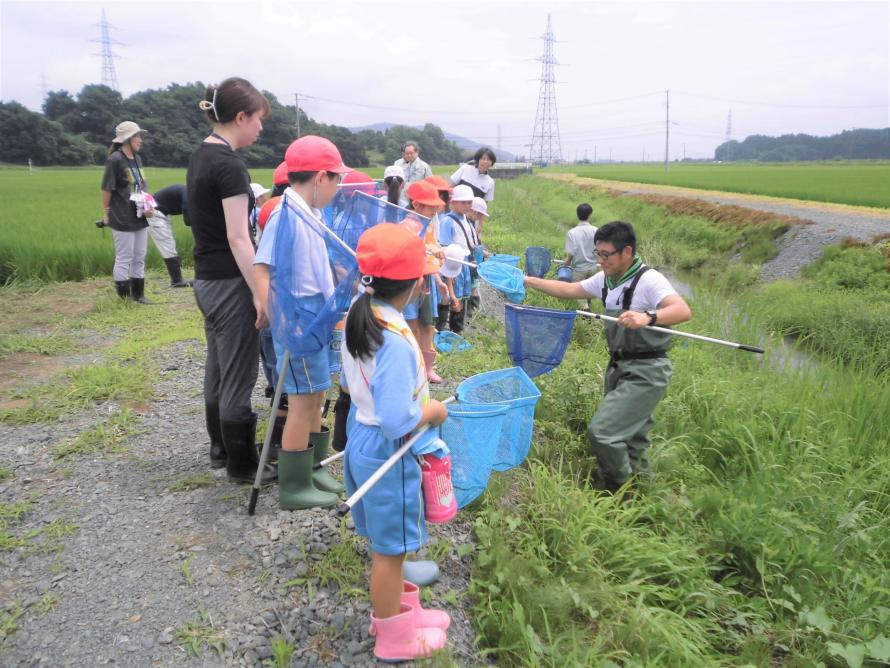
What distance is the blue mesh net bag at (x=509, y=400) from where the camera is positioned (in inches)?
108

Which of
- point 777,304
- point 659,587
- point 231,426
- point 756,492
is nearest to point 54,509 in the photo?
point 231,426

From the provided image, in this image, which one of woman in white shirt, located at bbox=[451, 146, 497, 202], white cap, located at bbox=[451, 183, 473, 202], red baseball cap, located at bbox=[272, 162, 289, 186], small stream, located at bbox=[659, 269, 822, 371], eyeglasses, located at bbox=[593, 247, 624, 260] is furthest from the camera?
woman in white shirt, located at bbox=[451, 146, 497, 202]

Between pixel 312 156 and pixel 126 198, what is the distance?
4933mm

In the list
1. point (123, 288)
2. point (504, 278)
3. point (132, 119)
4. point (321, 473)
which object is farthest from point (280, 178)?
point (132, 119)

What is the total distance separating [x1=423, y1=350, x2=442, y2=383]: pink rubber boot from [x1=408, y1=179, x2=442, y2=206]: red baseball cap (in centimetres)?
107

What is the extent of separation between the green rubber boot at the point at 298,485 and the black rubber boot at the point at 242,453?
10.9 inches

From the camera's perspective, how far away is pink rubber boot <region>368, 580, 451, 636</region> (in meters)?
2.16

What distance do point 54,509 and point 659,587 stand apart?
9.77 ft

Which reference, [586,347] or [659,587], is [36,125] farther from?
[659,587]

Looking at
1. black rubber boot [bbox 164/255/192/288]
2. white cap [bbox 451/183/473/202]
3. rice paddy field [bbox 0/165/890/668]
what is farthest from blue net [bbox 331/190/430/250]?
black rubber boot [bbox 164/255/192/288]

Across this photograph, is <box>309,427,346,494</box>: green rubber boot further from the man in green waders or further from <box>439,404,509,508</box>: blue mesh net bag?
the man in green waders

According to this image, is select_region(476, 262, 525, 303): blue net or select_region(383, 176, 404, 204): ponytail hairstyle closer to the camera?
select_region(476, 262, 525, 303): blue net

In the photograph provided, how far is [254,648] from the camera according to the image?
2096 mm

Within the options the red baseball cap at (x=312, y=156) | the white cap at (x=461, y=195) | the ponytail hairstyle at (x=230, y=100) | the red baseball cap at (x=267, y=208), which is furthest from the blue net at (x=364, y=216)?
the white cap at (x=461, y=195)
